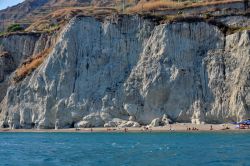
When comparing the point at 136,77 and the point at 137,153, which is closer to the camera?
the point at 137,153

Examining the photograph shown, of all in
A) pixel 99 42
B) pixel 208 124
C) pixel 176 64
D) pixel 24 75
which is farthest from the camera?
pixel 24 75

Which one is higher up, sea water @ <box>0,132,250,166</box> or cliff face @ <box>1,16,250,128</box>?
cliff face @ <box>1,16,250,128</box>

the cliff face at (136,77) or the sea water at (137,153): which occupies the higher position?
the cliff face at (136,77)

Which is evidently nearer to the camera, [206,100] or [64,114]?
[206,100]

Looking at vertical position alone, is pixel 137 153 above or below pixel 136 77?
below

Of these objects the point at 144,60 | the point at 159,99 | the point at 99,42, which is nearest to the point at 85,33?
the point at 99,42

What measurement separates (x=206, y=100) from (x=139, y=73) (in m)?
12.0

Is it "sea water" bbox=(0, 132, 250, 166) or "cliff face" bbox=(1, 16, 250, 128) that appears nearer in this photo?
"sea water" bbox=(0, 132, 250, 166)

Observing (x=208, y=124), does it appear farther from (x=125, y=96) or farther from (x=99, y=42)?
(x=99, y=42)

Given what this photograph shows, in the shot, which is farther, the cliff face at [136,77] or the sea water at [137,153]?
the cliff face at [136,77]

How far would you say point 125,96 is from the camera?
89.1 m

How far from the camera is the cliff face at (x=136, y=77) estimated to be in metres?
85.1

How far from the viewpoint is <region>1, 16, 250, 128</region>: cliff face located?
8512 centimetres

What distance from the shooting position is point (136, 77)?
90.3 meters
